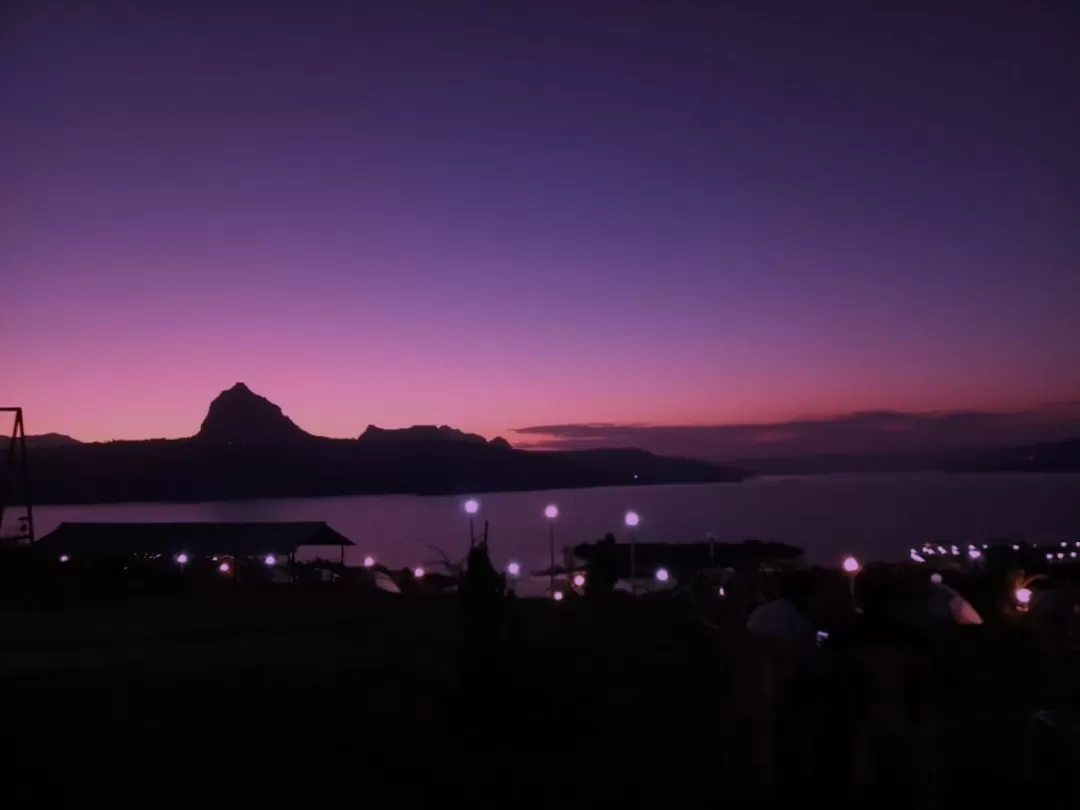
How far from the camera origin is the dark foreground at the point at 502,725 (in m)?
4.92

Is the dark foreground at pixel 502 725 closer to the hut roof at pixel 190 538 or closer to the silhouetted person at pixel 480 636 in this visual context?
the silhouetted person at pixel 480 636

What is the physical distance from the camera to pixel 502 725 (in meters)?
5.98

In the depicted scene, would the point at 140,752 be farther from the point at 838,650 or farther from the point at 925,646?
the point at 925,646

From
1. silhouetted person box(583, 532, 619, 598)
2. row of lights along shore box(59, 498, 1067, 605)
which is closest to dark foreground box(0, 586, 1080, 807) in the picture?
row of lights along shore box(59, 498, 1067, 605)

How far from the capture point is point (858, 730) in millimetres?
4594

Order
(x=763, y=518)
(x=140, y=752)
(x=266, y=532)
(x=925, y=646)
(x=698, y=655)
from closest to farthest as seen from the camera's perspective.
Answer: (x=925, y=646)
(x=140, y=752)
(x=698, y=655)
(x=266, y=532)
(x=763, y=518)

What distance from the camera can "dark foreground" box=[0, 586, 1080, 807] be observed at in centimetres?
492

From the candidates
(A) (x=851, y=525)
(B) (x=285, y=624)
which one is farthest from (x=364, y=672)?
(A) (x=851, y=525)

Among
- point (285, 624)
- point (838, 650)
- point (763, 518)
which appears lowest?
point (763, 518)

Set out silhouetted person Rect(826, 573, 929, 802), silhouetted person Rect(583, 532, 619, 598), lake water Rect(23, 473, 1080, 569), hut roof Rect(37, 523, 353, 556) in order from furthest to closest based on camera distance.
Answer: lake water Rect(23, 473, 1080, 569)
hut roof Rect(37, 523, 353, 556)
silhouetted person Rect(583, 532, 619, 598)
silhouetted person Rect(826, 573, 929, 802)

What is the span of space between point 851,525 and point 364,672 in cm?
11887

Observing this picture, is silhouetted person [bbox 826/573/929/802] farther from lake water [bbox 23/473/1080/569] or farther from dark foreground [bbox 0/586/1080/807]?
lake water [bbox 23/473/1080/569]

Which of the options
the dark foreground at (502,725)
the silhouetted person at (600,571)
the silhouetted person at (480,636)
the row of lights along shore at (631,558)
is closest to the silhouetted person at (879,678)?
the dark foreground at (502,725)

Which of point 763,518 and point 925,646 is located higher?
point 925,646
